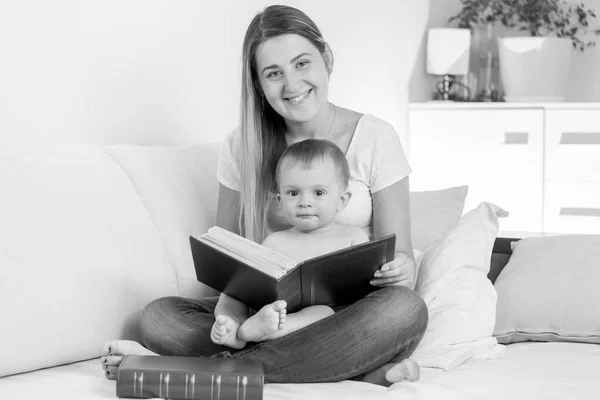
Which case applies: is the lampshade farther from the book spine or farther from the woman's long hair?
the book spine

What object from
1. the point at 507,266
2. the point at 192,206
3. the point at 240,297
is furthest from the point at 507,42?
the point at 240,297

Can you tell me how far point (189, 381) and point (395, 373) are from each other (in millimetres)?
377

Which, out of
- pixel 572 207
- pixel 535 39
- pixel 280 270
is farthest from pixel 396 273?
pixel 535 39

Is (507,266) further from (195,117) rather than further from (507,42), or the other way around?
(507,42)

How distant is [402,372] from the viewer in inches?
58.6

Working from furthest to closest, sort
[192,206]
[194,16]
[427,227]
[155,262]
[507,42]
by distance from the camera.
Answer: [507,42] → [194,16] → [427,227] → [192,206] → [155,262]

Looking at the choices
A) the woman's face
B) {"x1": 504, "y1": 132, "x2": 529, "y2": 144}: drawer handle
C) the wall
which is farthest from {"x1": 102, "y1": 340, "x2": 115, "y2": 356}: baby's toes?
the wall

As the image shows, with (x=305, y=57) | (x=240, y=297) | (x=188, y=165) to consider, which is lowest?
(x=240, y=297)

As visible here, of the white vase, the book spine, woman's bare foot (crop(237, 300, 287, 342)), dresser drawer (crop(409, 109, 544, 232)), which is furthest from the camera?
the white vase

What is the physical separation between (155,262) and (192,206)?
0.71 ft

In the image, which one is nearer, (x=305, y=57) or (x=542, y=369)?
(x=542, y=369)

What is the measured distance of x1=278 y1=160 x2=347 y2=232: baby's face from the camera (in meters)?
1.70

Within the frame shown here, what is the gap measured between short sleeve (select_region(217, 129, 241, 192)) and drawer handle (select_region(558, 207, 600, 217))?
7.61 feet

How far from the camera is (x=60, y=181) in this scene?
1.66m
